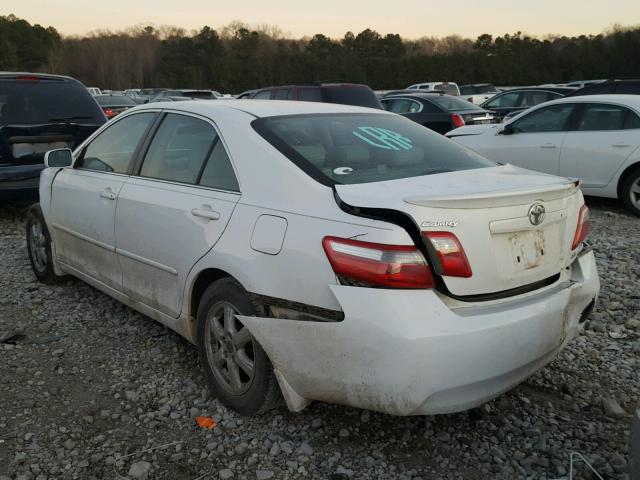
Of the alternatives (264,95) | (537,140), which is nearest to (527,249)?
(537,140)

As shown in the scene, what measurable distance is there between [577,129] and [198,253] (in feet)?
22.3

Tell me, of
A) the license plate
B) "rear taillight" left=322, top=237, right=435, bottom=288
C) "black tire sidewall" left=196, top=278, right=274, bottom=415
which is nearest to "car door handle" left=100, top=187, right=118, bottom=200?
"black tire sidewall" left=196, top=278, right=274, bottom=415

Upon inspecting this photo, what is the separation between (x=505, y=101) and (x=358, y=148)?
15.5m

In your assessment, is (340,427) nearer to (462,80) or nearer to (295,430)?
(295,430)

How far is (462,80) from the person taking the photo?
→ 5984cm

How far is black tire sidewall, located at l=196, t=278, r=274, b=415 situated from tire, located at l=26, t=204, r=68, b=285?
93.5 inches

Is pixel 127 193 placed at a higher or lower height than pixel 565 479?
higher

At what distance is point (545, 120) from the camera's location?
8.66 meters

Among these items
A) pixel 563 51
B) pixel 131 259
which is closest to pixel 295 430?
pixel 131 259

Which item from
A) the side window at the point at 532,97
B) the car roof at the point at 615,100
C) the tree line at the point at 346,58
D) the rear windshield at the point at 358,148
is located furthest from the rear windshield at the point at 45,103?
the tree line at the point at 346,58

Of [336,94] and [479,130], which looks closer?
[479,130]

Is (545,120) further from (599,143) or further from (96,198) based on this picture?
(96,198)

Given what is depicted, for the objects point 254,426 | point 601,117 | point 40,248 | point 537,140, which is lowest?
point 254,426

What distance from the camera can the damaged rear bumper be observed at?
7.50 feet
